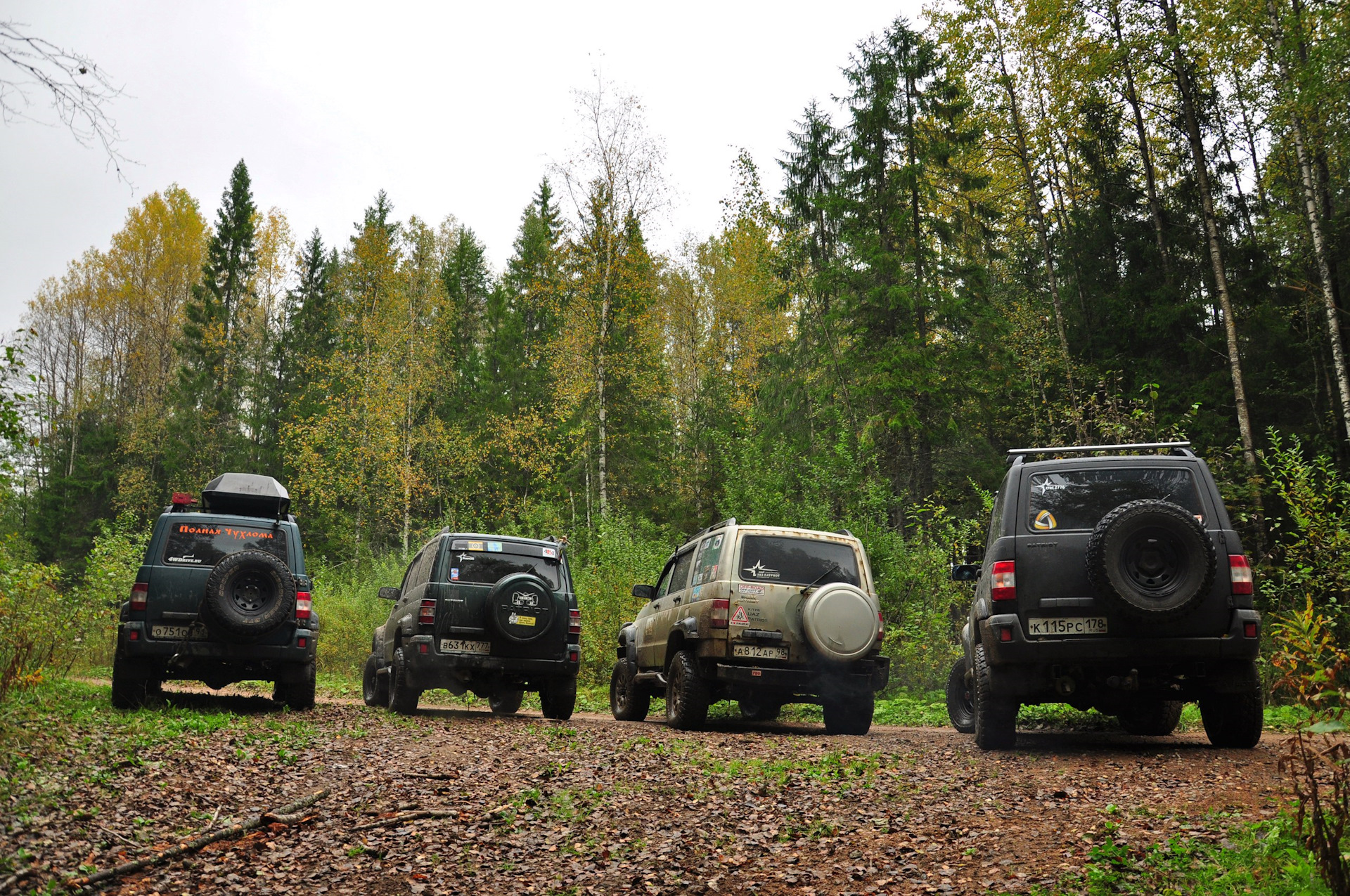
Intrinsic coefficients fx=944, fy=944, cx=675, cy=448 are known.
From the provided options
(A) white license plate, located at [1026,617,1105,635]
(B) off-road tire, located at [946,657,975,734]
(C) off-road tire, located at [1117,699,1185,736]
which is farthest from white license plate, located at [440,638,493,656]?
(C) off-road tire, located at [1117,699,1185,736]

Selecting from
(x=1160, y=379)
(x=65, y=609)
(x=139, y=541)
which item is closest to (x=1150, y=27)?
(x=1160, y=379)

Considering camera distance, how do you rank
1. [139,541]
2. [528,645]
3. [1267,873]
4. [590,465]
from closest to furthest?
1. [1267,873]
2. [528,645]
3. [139,541]
4. [590,465]

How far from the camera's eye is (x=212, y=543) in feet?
36.0

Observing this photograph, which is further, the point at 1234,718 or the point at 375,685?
the point at 375,685

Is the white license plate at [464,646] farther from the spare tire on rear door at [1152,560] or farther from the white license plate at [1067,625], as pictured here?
the spare tire on rear door at [1152,560]

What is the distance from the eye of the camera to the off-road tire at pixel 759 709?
12.5m

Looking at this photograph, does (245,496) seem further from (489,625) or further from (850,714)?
(850,714)

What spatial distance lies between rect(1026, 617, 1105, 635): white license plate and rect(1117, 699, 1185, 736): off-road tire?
90.1 inches

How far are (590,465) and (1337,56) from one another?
68.0ft

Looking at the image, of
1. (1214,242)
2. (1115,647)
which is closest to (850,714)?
(1115,647)

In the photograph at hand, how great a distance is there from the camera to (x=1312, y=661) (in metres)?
4.38

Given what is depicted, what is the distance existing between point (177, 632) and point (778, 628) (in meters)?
6.56

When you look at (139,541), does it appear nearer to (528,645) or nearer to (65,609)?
(65,609)

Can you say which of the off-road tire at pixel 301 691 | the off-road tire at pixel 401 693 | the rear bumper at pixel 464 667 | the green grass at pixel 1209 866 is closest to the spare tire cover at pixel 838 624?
the rear bumper at pixel 464 667
